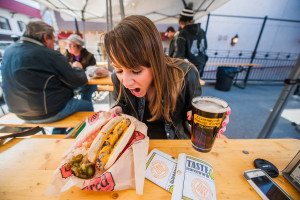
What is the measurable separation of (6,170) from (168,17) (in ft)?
18.9

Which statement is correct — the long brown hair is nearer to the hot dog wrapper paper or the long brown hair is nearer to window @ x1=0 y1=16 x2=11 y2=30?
the hot dog wrapper paper

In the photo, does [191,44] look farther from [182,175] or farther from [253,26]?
[253,26]

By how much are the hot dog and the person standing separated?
255 centimetres

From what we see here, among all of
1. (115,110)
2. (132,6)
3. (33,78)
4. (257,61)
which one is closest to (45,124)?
(33,78)

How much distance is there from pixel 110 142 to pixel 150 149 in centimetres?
21

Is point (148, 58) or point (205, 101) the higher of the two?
point (148, 58)

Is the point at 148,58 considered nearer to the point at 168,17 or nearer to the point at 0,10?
the point at 168,17

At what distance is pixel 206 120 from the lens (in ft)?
1.85

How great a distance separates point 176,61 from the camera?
1.16m

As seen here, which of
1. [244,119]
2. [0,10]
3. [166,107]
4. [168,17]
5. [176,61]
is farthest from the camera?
[0,10]

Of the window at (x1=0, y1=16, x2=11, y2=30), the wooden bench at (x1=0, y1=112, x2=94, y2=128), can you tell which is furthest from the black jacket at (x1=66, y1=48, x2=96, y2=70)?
the window at (x1=0, y1=16, x2=11, y2=30)

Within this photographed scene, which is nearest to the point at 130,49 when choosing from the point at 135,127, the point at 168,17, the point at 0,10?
the point at 135,127

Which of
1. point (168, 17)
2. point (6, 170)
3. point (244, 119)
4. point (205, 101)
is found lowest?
point (244, 119)

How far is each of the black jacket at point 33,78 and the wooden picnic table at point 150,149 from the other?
0.98 metres
